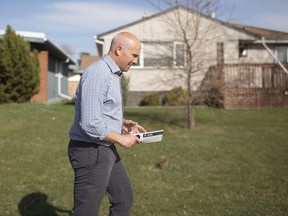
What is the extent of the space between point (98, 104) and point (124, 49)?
0.53 m

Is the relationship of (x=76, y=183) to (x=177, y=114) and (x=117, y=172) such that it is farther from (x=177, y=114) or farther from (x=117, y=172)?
(x=177, y=114)

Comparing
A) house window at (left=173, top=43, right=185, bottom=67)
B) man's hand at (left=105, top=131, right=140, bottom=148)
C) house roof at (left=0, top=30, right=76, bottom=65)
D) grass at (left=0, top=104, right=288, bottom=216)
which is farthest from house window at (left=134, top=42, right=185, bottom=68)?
man's hand at (left=105, top=131, right=140, bottom=148)

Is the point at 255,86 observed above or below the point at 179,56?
below

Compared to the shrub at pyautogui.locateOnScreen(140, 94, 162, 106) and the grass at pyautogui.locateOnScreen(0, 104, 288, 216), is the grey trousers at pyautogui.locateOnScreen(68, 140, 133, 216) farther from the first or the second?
the shrub at pyautogui.locateOnScreen(140, 94, 162, 106)

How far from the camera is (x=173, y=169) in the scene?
7016 mm

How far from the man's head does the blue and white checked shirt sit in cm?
6

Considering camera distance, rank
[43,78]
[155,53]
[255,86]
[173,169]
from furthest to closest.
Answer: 1. [43,78]
2. [155,53]
3. [255,86]
4. [173,169]

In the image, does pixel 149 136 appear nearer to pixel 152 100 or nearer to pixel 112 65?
pixel 112 65

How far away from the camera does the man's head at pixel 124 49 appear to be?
3107 millimetres

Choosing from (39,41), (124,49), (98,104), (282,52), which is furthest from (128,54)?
(282,52)

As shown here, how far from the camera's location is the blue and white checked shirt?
2.86 m

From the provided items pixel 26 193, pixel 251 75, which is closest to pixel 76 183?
pixel 26 193

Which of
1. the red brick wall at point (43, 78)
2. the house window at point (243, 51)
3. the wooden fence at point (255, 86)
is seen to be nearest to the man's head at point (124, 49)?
the wooden fence at point (255, 86)

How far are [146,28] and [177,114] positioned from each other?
24.4 feet
